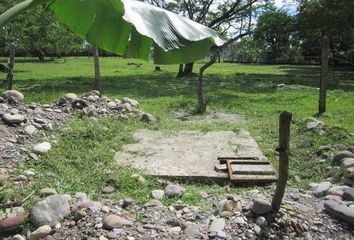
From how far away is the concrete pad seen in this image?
600cm

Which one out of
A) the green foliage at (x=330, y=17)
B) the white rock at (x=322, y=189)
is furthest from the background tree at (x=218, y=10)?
the white rock at (x=322, y=189)

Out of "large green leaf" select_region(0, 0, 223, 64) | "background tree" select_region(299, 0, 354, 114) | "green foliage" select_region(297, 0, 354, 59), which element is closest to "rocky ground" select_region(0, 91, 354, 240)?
"large green leaf" select_region(0, 0, 223, 64)

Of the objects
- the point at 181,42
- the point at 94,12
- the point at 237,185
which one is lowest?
the point at 237,185

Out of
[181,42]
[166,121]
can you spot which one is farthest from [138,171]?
[166,121]

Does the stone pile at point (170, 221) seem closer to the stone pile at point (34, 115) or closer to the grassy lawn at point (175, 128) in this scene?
the grassy lawn at point (175, 128)

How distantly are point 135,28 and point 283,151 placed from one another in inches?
71.0

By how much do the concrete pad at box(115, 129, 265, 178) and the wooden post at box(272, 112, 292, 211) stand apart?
1523 millimetres

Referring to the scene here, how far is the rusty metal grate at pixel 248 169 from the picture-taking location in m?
5.65

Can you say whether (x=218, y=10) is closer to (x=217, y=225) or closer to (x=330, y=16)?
(x=330, y=16)

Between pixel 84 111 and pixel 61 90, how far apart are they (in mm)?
6062

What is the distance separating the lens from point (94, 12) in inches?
146

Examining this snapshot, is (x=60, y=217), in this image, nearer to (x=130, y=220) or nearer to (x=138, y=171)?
(x=130, y=220)

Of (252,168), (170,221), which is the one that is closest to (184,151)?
(252,168)

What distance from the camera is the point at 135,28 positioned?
305 centimetres
